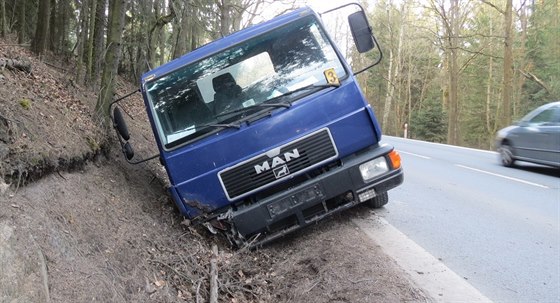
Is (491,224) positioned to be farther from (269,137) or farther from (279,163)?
(269,137)

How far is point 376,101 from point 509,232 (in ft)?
160

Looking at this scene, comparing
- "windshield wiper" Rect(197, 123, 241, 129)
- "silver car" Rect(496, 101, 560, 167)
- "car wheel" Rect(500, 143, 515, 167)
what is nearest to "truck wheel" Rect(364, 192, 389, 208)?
"windshield wiper" Rect(197, 123, 241, 129)

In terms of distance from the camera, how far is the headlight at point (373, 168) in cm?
486

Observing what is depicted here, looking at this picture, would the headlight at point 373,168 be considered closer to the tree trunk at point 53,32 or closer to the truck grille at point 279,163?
the truck grille at point 279,163

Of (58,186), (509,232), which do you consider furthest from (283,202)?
(509,232)

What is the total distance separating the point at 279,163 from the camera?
4.73m

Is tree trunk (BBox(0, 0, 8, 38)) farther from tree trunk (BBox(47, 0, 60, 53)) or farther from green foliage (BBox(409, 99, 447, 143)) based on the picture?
green foliage (BBox(409, 99, 447, 143))

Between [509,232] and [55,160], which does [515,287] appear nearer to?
[509,232]

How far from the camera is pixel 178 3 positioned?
42.3 ft

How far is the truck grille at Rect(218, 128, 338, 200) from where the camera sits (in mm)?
4723

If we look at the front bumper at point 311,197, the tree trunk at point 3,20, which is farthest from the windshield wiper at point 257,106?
the tree trunk at point 3,20

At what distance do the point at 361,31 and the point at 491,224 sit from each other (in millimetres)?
3247

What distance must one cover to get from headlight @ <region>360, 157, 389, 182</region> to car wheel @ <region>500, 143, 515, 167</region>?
8.00 m

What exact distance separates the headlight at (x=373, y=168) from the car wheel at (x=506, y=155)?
315 inches
